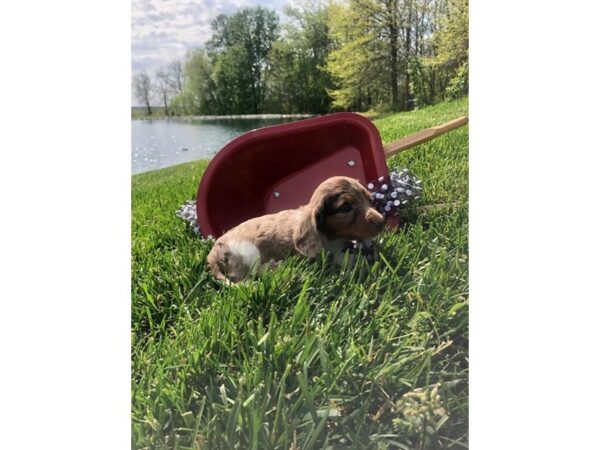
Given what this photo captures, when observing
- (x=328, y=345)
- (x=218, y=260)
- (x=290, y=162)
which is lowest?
(x=328, y=345)

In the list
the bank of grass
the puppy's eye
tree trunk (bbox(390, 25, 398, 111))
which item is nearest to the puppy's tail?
the bank of grass

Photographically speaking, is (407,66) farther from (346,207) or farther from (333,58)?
(346,207)

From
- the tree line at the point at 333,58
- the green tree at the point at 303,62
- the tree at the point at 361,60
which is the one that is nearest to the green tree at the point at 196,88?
the tree line at the point at 333,58

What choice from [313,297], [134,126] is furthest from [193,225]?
[313,297]

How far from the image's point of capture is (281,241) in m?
1.43

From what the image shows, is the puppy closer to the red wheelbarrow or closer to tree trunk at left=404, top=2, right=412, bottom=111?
the red wheelbarrow

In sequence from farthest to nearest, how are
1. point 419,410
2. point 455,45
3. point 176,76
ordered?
point 176,76, point 455,45, point 419,410

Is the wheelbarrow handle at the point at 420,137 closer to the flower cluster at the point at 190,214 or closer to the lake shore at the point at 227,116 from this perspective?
the lake shore at the point at 227,116

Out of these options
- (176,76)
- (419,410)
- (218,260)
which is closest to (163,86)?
(176,76)

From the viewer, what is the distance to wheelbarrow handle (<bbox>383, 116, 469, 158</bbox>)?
1.47 meters

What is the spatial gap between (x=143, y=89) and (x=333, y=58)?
0.46m

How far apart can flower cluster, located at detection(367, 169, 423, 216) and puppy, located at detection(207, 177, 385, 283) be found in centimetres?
3

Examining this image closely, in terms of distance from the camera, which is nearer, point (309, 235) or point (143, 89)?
point (309, 235)

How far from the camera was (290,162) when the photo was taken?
148 centimetres
